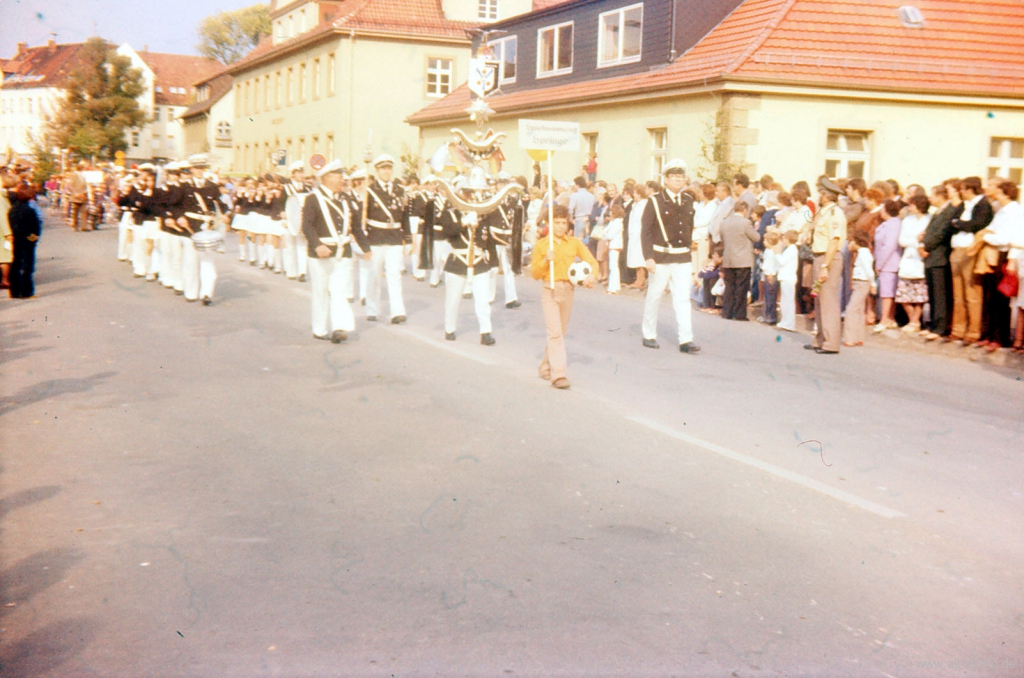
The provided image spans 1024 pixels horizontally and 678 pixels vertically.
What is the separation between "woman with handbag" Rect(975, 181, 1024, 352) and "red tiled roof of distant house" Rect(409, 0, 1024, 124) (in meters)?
11.5

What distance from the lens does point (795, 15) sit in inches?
992

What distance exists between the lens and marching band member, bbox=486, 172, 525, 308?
1377 cm

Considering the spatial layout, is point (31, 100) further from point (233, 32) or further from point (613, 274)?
point (233, 32)

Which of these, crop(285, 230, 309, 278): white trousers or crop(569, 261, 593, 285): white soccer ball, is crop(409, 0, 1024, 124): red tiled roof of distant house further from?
crop(569, 261, 593, 285): white soccer ball

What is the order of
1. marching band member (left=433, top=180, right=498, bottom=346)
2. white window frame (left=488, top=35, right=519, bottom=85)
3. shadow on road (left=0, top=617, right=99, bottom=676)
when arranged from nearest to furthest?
shadow on road (left=0, top=617, right=99, bottom=676)
marching band member (left=433, top=180, right=498, bottom=346)
white window frame (left=488, top=35, right=519, bottom=85)

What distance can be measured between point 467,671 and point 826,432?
16.9 feet

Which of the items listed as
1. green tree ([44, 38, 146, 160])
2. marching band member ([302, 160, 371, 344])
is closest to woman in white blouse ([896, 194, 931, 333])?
marching band member ([302, 160, 371, 344])

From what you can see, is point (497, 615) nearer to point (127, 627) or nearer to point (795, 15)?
point (127, 627)

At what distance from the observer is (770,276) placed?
1587cm

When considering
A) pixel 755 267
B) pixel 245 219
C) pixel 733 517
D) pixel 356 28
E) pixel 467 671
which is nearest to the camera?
pixel 467 671

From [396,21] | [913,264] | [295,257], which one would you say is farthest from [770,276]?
[396,21]

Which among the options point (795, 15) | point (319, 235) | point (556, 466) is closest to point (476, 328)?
point (319, 235)

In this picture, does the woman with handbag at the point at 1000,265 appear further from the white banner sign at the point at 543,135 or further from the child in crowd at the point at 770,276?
the white banner sign at the point at 543,135

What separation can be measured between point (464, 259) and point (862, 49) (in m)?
15.3
